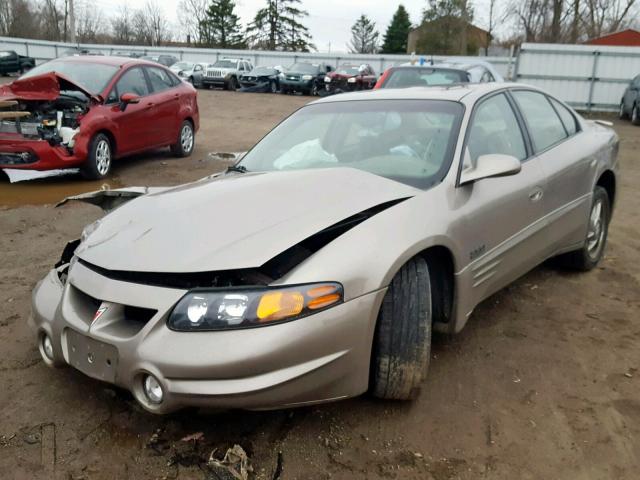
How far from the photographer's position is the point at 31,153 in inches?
273

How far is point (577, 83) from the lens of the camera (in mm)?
18922

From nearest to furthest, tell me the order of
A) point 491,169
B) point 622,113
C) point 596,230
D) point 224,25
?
point 491,169
point 596,230
point 622,113
point 224,25

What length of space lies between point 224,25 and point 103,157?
5547 cm

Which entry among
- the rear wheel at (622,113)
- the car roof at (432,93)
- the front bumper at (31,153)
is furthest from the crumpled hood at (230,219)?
the rear wheel at (622,113)

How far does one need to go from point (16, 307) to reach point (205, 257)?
2076 millimetres

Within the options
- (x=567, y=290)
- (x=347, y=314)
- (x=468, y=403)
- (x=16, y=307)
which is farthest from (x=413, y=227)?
(x=16, y=307)

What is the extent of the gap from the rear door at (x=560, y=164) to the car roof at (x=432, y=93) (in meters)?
0.30

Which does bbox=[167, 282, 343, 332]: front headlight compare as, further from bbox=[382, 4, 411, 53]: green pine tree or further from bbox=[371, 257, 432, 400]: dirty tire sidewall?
bbox=[382, 4, 411, 53]: green pine tree

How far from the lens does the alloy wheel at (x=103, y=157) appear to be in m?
7.52

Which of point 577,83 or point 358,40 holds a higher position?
point 358,40

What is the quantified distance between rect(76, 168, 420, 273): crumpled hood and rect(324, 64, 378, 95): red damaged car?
20971 millimetres

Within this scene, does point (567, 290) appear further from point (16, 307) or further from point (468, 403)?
point (16, 307)

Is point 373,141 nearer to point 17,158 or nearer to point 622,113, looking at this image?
point 17,158

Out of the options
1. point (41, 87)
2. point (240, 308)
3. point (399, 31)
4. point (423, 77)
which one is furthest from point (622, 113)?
point (399, 31)
